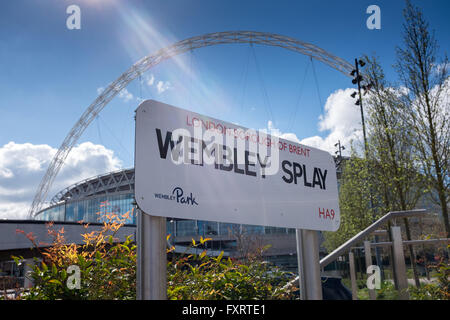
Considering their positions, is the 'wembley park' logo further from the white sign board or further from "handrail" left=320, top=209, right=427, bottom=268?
"handrail" left=320, top=209, right=427, bottom=268

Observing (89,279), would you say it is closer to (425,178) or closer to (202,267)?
(202,267)

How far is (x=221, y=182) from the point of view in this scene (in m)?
2.27

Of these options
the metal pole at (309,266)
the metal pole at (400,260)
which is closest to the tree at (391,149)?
the metal pole at (400,260)

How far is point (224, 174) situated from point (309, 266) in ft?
3.26

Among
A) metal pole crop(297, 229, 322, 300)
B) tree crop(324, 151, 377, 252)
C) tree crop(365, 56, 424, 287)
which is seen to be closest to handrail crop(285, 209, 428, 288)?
metal pole crop(297, 229, 322, 300)

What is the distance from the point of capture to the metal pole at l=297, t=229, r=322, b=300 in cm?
260

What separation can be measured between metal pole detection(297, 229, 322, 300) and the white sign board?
0.32 ft

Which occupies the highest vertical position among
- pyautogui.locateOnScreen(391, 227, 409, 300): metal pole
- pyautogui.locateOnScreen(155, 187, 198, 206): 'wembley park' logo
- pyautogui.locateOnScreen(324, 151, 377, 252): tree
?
pyautogui.locateOnScreen(324, 151, 377, 252): tree

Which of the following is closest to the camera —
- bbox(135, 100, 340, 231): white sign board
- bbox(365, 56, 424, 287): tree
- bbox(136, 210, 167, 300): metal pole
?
bbox(136, 210, 167, 300): metal pole

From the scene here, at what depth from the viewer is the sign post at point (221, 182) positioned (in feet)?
6.32

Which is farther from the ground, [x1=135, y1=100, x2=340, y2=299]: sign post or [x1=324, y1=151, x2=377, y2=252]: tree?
[x1=324, y1=151, x2=377, y2=252]: tree

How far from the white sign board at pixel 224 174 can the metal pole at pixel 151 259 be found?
0.28ft

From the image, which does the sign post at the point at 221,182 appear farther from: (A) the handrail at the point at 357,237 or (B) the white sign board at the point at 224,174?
(A) the handrail at the point at 357,237
